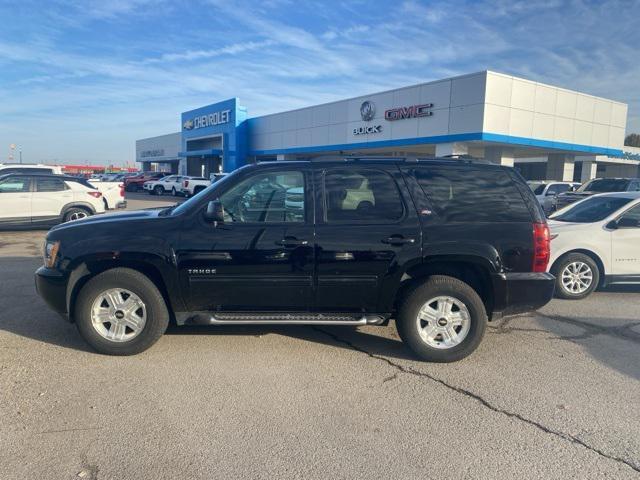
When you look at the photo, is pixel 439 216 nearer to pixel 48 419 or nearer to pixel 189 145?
pixel 48 419

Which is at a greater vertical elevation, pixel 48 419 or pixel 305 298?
pixel 305 298

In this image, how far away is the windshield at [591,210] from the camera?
701 cm

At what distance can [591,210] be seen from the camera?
7.36 m

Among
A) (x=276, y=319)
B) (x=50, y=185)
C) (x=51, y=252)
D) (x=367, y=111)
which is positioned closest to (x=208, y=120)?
(x=367, y=111)

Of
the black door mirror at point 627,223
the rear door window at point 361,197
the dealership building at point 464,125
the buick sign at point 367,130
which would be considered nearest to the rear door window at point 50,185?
the dealership building at point 464,125

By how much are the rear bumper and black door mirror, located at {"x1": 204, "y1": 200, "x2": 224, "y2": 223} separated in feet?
8.41

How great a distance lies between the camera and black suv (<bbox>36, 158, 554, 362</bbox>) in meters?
4.25

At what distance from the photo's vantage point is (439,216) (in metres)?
4.37

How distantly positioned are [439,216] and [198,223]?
7.30ft

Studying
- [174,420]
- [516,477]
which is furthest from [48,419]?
[516,477]

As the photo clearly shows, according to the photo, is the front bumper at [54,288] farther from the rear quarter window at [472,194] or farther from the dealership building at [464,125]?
the dealership building at [464,125]

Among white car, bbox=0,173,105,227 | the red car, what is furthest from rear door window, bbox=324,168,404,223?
the red car

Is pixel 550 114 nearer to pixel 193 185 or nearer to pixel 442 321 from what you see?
pixel 193 185

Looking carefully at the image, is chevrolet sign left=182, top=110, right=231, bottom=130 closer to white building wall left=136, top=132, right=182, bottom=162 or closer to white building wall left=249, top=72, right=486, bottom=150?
white building wall left=249, top=72, right=486, bottom=150
